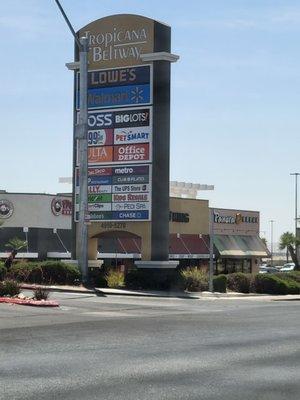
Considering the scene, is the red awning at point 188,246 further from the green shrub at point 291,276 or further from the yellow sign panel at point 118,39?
the yellow sign panel at point 118,39

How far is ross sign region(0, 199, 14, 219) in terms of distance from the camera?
48.3 meters

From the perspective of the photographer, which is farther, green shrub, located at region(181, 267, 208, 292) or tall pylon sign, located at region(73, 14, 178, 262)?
green shrub, located at region(181, 267, 208, 292)

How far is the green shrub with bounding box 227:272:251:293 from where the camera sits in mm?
35594

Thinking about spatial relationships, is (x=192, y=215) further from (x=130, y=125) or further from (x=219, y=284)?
(x=130, y=125)

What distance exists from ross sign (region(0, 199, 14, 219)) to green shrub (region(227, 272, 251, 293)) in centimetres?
1900

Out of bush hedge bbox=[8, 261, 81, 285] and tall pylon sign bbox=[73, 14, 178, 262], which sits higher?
tall pylon sign bbox=[73, 14, 178, 262]

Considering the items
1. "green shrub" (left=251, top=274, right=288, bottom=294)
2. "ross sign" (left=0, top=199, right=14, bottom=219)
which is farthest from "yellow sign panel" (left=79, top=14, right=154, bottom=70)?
"ross sign" (left=0, top=199, right=14, bottom=219)

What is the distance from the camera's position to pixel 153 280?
102ft

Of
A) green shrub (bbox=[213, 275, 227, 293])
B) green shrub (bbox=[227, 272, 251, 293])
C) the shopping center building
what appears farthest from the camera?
the shopping center building

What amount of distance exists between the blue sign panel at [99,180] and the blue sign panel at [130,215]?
1.53 m

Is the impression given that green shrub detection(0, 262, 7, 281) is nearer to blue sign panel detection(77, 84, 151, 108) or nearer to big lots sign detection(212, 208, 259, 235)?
blue sign panel detection(77, 84, 151, 108)

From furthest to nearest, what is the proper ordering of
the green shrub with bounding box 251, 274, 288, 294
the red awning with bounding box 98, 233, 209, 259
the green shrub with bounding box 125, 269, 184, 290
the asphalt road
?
the red awning with bounding box 98, 233, 209, 259 < the green shrub with bounding box 251, 274, 288, 294 < the green shrub with bounding box 125, 269, 184, 290 < the asphalt road

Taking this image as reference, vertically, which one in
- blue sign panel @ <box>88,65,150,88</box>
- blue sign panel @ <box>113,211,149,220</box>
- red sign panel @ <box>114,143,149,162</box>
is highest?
blue sign panel @ <box>88,65,150,88</box>

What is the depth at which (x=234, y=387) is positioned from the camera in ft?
28.3
